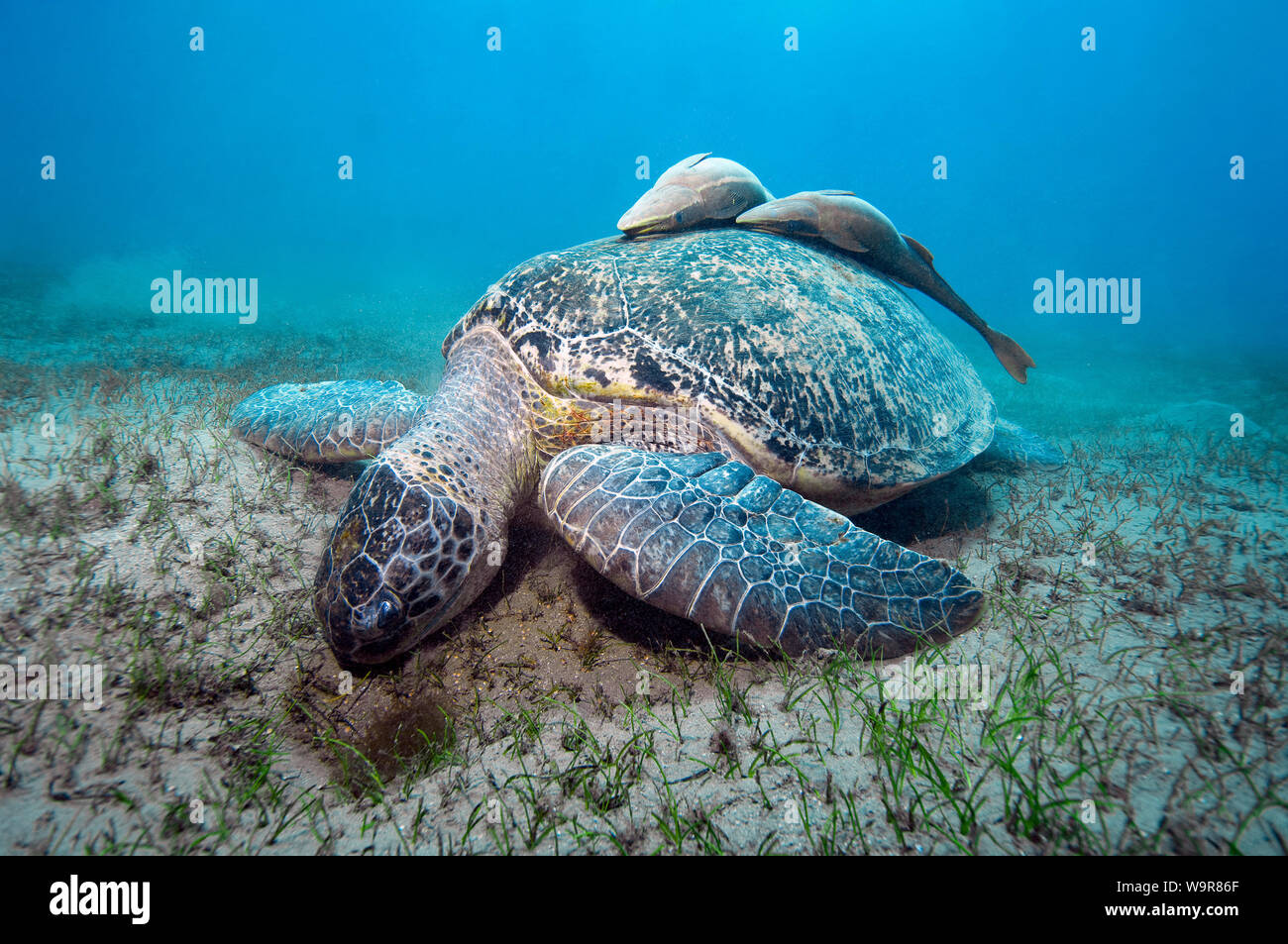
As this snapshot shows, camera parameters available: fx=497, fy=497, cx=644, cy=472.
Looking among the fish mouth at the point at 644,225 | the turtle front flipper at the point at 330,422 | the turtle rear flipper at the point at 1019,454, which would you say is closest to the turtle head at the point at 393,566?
the turtle front flipper at the point at 330,422

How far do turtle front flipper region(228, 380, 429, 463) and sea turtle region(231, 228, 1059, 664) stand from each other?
2 centimetres

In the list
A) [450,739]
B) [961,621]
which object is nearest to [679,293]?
[961,621]

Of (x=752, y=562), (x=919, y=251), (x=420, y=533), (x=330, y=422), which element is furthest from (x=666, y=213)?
(x=420, y=533)

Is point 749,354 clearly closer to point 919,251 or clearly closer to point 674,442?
point 674,442

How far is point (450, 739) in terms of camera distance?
1.88 meters

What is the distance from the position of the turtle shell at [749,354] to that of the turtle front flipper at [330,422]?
80cm

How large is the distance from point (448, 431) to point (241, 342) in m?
10.7

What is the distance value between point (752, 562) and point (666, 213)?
337 cm

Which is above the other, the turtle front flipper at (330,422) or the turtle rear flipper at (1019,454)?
the turtle front flipper at (330,422)

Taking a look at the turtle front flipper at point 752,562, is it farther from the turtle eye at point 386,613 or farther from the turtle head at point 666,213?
the turtle head at point 666,213

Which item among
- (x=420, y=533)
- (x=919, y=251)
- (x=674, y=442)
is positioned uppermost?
(x=919, y=251)

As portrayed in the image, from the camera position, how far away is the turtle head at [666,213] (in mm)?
4324

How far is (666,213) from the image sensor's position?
14.2 feet
